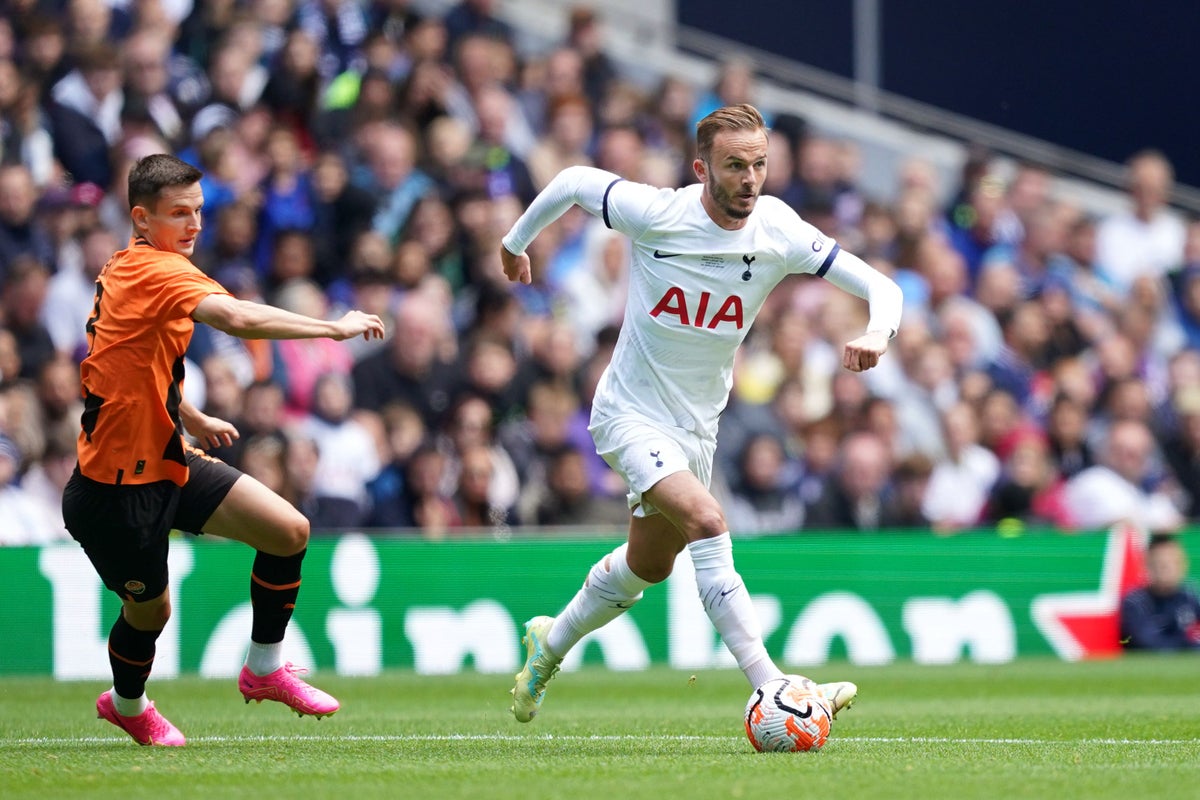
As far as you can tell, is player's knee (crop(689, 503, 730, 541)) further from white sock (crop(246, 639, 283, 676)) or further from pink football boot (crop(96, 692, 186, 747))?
pink football boot (crop(96, 692, 186, 747))

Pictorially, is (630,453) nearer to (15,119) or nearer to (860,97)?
(15,119)

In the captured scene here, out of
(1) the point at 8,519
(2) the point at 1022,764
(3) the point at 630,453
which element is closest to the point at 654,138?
(1) the point at 8,519

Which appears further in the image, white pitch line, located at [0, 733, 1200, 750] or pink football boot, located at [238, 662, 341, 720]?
pink football boot, located at [238, 662, 341, 720]

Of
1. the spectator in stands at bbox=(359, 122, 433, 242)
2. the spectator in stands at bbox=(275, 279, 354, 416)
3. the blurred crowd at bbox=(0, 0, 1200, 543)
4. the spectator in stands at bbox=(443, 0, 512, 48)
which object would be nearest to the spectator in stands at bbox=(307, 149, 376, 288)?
the blurred crowd at bbox=(0, 0, 1200, 543)

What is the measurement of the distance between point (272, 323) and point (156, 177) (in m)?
0.92

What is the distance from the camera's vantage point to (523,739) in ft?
27.0

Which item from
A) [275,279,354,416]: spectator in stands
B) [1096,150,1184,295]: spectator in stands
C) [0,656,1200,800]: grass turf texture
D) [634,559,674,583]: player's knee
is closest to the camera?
[0,656,1200,800]: grass turf texture

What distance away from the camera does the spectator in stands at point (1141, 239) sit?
62.0 feet

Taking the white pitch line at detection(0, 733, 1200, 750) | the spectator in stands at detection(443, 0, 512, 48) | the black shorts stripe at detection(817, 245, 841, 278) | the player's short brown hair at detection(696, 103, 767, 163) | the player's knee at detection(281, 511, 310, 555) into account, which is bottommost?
the white pitch line at detection(0, 733, 1200, 750)

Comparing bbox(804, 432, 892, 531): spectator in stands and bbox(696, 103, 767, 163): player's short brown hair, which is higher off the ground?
bbox(696, 103, 767, 163): player's short brown hair

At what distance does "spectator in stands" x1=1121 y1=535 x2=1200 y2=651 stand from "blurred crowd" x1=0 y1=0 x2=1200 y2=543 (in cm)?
27

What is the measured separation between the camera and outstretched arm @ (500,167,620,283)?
Result: 8.15 metres

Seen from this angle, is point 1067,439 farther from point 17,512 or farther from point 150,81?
point 17,512

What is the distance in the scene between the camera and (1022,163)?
21.1 meters
